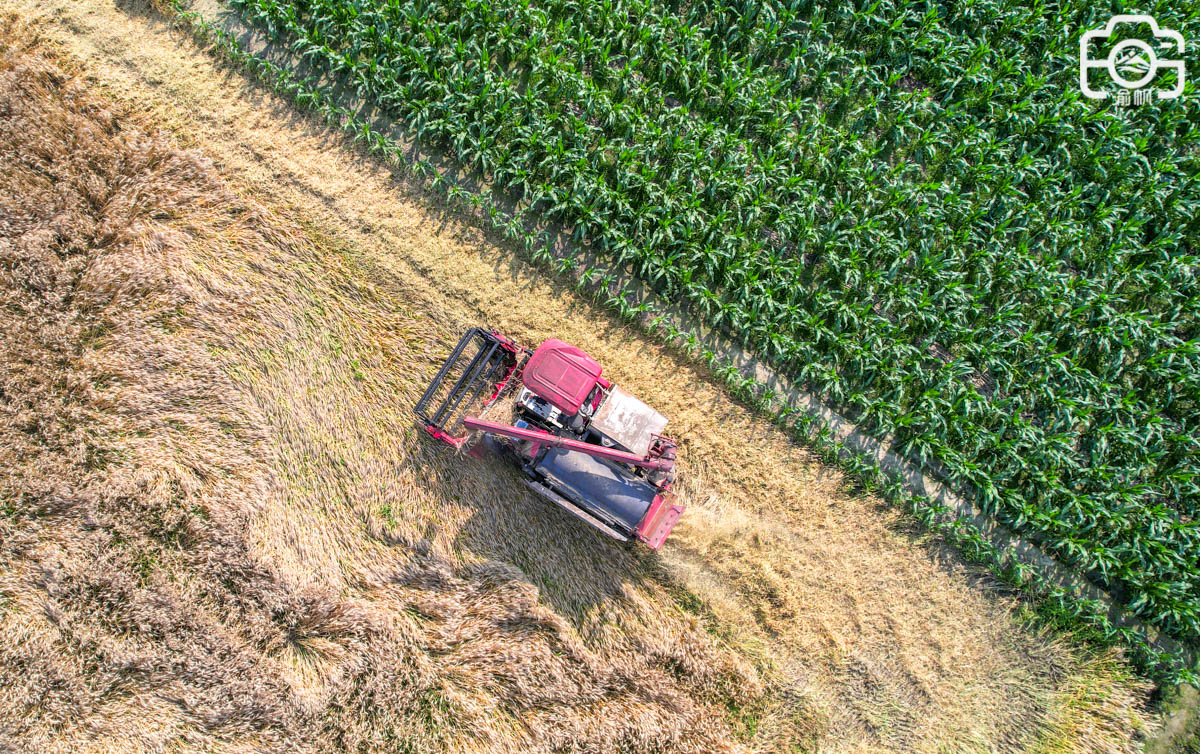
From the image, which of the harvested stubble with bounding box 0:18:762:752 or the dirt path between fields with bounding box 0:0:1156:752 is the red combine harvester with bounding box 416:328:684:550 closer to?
the dirt path between fields with bounding box 0:0:1156:752

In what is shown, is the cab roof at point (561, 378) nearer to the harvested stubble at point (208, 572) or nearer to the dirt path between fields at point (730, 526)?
the dirt path between fields at point (730, 526)

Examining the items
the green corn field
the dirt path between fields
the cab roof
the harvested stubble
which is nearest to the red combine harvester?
the cab roof

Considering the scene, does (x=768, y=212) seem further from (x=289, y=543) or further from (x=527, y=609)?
(x=289, y=543)

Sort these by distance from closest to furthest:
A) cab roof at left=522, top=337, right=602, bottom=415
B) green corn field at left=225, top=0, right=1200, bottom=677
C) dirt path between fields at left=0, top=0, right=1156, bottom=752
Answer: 1. cab roof at left=522, top=337, right=602, bottom=415
2. dirt path between fields at left=0, top=0, right=1156, bottom=752
3. green corn field at left=225, top=0, right=1200, bottom=677

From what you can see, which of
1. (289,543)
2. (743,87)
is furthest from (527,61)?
(289,543)

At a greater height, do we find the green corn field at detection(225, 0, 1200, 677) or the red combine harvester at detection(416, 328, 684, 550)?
the green corn field at detection(225, 0, 1200, 677)

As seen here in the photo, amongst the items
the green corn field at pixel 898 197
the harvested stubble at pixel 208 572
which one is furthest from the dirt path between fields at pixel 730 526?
the green corn field at pixel 898 197
